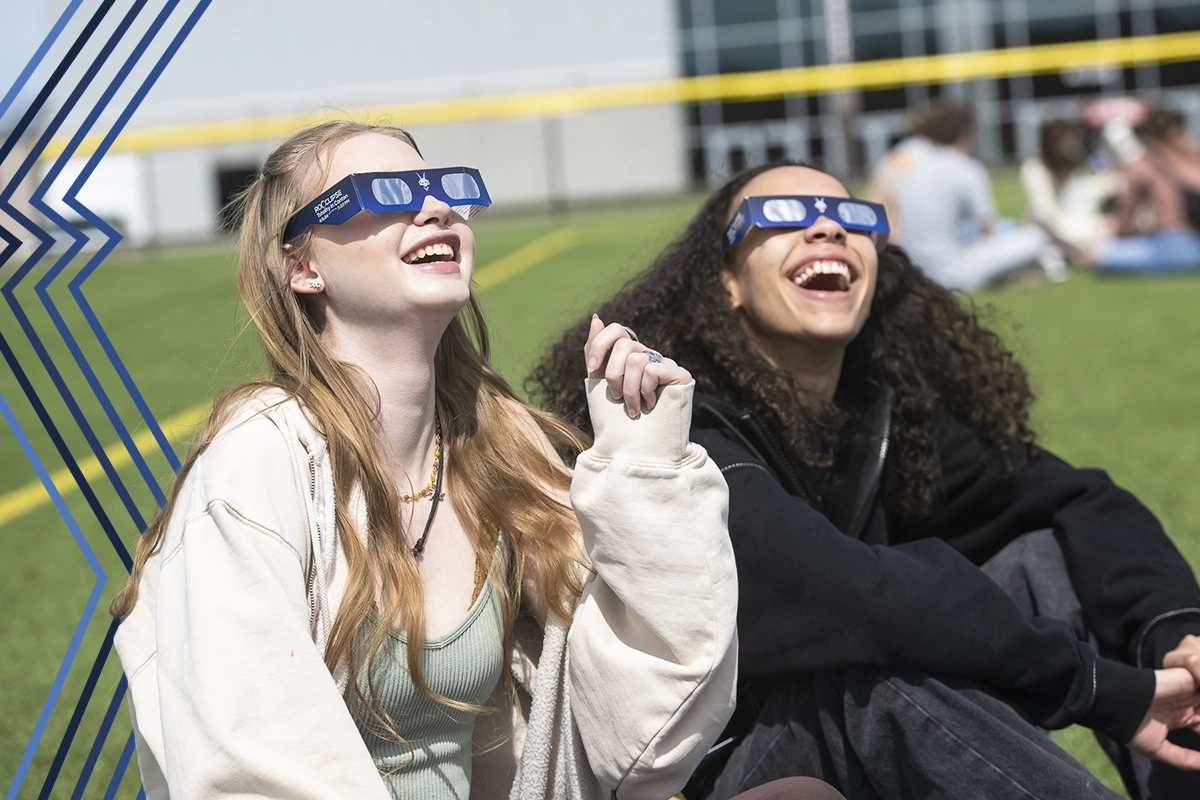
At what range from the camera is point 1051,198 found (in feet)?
45.2

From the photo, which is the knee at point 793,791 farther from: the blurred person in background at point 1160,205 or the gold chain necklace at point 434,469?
the blurred person in background at point 1160,205

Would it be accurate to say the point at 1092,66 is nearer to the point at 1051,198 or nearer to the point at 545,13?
the point at 545,13

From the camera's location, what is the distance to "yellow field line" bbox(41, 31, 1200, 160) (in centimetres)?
2777

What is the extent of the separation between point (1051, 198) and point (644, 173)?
63.6 ft

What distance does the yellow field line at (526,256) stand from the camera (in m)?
16.1

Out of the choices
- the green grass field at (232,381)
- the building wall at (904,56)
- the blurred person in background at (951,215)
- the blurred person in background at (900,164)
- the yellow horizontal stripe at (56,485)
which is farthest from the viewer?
the building wall at (904,56)

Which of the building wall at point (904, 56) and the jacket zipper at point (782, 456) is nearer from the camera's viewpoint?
the jacket zipper at point (782, 456)

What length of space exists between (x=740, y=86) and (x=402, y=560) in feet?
92.8

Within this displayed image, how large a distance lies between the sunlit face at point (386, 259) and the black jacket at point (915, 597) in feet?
2.59

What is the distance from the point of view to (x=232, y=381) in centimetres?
233

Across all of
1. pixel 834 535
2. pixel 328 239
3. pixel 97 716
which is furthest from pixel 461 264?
pixel 97 716

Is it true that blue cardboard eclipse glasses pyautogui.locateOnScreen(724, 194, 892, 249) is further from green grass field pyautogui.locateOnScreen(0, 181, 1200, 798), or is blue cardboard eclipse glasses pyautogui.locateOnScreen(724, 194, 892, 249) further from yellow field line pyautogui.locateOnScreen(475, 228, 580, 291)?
yellow field line pyautogui.locateOnScreen(475, 228, 580, 291)

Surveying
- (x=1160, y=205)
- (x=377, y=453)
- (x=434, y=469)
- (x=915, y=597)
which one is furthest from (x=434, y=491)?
(x=1160, y=205)

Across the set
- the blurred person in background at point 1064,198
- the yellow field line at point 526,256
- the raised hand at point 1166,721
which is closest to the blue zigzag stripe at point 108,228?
the raised hand at point 1166,721
